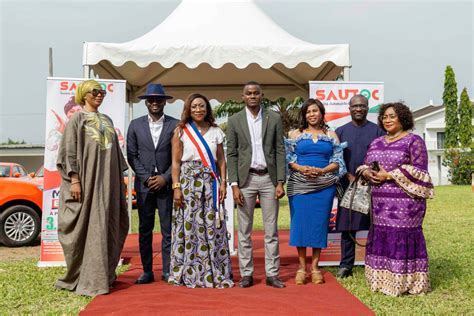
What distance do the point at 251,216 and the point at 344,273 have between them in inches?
54.5

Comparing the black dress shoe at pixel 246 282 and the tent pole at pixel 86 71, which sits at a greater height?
the tent pole at pixel 86 71

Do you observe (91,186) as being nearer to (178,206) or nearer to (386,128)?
(178,206)

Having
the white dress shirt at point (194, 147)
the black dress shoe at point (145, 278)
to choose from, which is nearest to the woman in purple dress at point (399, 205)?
the white dress shirt at point (194, 147)

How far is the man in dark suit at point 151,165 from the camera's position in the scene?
5730 mm

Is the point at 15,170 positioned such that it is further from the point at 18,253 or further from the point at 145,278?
the point at 145,278

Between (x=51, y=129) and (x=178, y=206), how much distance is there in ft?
7.12

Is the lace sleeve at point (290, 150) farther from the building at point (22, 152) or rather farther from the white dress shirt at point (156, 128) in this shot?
the building at point (22, 152)

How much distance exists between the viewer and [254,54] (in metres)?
7.36

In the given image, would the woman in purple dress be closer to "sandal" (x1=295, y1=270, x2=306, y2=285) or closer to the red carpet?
the red carpet

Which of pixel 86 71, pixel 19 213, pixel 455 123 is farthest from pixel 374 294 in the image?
pixel 455 123

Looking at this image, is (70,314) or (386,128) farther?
(386,128)

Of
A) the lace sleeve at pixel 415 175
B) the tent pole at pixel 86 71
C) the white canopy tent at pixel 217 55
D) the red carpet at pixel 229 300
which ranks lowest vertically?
the red carpet at pixel 229 300

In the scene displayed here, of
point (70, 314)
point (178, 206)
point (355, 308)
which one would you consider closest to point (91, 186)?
point (178, 206)

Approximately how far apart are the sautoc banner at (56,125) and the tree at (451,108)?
130 ft
